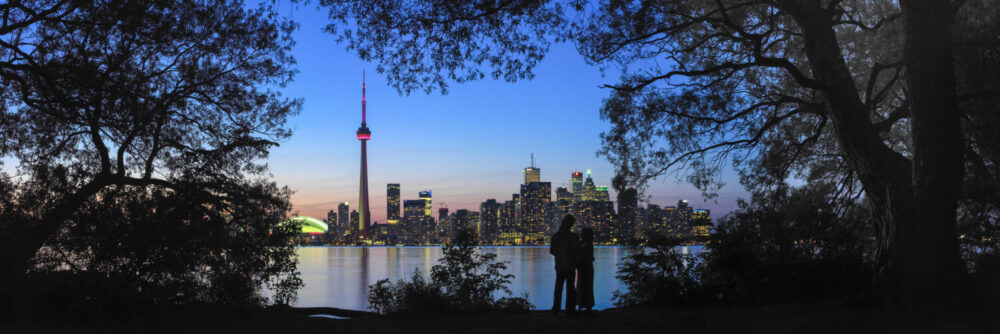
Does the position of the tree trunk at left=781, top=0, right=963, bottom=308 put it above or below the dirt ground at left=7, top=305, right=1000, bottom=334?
above

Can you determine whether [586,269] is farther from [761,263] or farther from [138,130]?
[138,130]

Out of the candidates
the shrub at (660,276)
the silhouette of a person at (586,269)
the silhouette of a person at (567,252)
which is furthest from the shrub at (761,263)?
the silhouette of a person at (567,252)

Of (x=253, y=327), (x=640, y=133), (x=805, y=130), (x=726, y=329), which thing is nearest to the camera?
(x=726, y=329)

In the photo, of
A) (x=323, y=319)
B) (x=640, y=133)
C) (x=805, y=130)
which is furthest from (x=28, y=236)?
(x=805, y=130)

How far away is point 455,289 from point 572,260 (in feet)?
8.18

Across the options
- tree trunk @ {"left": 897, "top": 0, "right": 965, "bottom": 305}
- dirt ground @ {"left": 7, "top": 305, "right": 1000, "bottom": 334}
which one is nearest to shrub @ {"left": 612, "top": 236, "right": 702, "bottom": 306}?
dirt ground @ {"left": 7, "top": 305, "right": 1000, "bottom": 334}

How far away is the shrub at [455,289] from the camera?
10.5 meters

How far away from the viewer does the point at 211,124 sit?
12672mm

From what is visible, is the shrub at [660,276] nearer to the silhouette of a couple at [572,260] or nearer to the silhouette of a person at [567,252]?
the silhouette of a couple at [572,260]

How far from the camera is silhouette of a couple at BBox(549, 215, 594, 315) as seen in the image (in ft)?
31.5

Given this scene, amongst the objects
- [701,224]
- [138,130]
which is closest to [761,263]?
[701,224]

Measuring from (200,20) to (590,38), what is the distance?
23.8 feet

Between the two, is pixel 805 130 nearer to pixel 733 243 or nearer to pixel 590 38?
pixel 733 243

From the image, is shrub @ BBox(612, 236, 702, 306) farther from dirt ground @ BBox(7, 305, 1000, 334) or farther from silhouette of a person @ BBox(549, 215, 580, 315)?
silhouette of a person @ BBox(549, 215, 580, 315)
